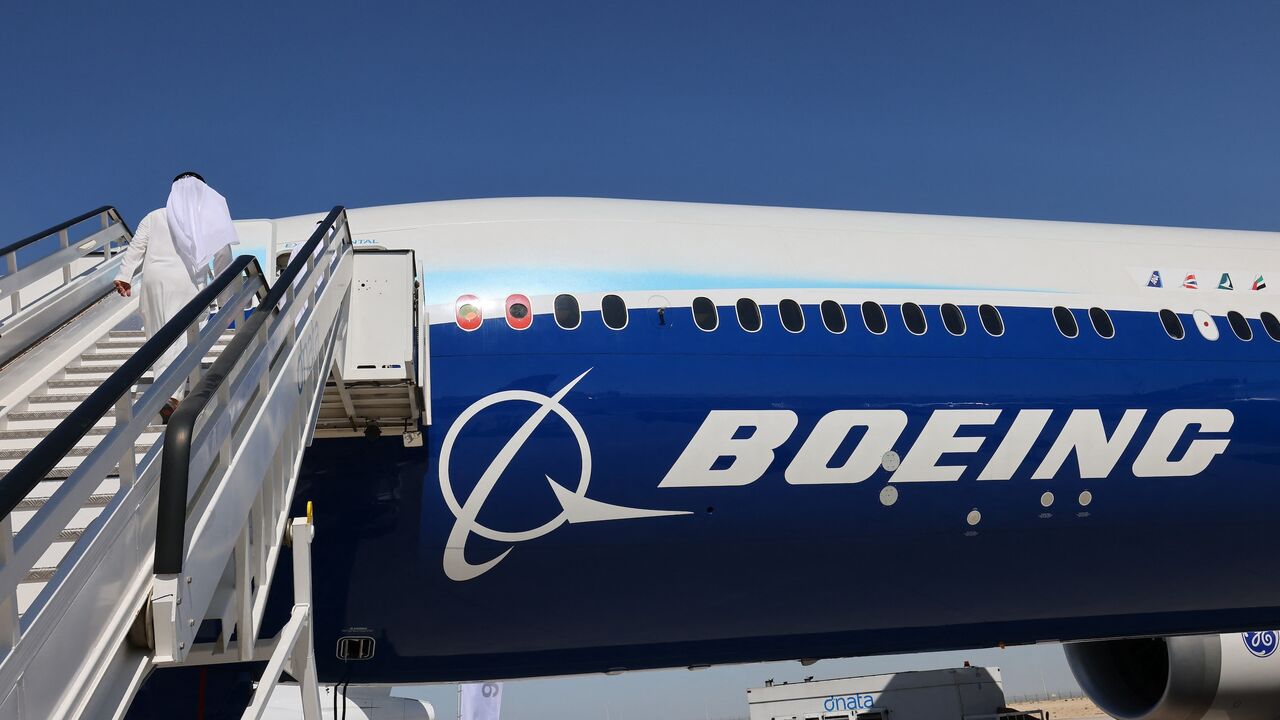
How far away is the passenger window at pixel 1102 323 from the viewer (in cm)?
1025

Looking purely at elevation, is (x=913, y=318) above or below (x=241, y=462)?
above

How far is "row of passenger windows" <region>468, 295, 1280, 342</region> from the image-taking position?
8961mm

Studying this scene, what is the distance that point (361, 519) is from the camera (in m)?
8.37

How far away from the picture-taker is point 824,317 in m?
9.54

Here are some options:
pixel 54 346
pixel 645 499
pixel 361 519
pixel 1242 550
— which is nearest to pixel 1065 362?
pixel 1242 550

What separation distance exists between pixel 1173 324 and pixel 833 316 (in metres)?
3.44

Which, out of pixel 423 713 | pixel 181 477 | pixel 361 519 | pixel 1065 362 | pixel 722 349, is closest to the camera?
pixel 181 477

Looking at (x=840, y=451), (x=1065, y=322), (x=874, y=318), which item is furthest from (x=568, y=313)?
(x=1065, y=322)

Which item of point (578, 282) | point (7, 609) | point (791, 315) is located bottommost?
point (7, 609)

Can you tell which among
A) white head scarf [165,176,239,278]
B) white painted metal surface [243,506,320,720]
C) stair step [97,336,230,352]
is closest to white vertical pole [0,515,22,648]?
white painted metal surface [243,506,320,720]

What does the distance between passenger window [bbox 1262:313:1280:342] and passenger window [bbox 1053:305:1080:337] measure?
2259 mm

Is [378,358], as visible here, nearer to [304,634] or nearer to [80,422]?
[304,634]

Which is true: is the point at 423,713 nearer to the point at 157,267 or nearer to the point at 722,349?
the point at 722,349

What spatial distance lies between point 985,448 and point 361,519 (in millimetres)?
4951
